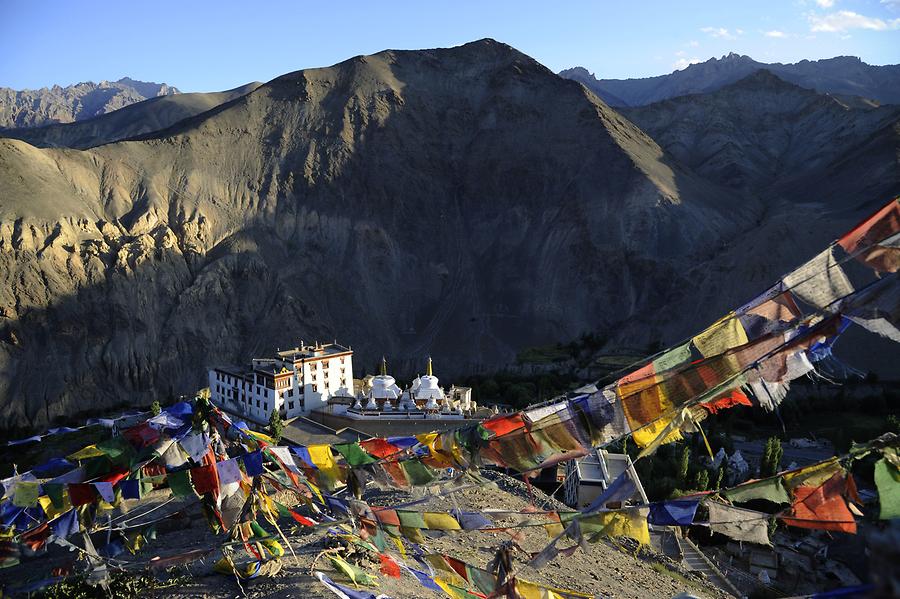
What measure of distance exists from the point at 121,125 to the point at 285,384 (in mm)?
99862

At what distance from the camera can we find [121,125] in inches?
4444

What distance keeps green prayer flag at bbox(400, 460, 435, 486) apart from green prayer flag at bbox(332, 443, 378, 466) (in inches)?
34.9

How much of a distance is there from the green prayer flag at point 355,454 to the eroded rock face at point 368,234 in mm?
41107

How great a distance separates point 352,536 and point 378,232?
53.2 m

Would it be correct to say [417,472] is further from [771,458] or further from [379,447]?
[771,458]

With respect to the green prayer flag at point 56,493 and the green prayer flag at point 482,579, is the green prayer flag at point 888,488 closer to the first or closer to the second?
the green prayer flag at point 482,579

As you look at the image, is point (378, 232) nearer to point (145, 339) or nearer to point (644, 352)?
point (145, 339)

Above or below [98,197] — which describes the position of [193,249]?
below

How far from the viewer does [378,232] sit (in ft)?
215

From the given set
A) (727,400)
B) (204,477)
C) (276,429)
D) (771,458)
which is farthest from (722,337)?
(771,458)

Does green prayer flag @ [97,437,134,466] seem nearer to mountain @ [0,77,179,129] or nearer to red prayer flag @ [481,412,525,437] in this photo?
red prayer flag @ [481,412,525,437]

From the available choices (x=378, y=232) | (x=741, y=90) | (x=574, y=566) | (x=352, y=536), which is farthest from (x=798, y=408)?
(x=741, y=90)

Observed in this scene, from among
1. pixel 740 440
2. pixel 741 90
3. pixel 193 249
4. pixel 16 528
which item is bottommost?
pixel 740 440

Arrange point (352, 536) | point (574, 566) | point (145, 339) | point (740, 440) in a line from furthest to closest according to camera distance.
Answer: point (145, 339)
point (740, 440)
point (574, 566)
point (352, 536)
